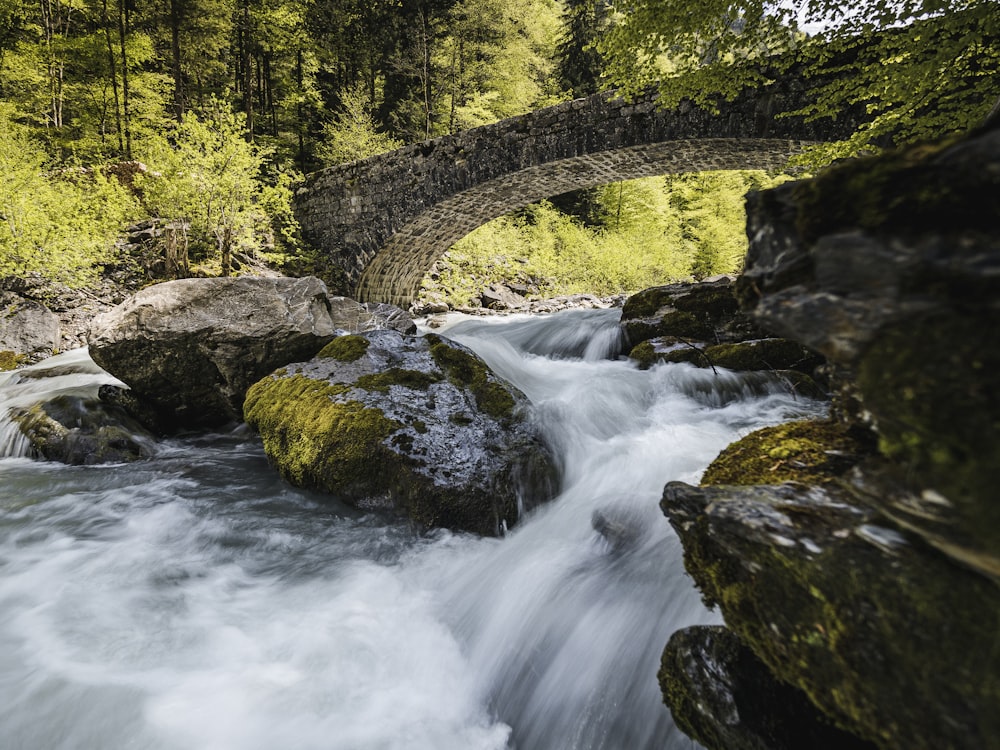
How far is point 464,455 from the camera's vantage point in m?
3.53

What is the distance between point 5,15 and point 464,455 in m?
24.1

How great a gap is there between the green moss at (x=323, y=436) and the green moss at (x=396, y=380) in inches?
7.3

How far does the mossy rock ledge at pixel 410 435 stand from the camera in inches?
134

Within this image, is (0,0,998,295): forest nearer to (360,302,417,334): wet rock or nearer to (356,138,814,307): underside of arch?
(356,138,814,307): underside of arch

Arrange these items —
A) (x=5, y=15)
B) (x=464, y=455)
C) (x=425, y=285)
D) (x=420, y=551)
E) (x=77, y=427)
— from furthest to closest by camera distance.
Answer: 1. (x=5, y=15)
2. (x=425, y=285)
3. (x=77, y=427)
4. (x=464, y=455)
5. (x=420, y=551)

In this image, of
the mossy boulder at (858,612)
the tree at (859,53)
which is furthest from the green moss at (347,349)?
the tree at (859,53)

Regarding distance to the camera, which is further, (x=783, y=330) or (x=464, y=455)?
(x=464, y=455)

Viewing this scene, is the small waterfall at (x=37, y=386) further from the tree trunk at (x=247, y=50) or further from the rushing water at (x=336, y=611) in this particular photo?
the tree trunk at (x=247, y=50)

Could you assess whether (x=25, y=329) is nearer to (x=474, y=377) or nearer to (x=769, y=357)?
(x=474, y=377)

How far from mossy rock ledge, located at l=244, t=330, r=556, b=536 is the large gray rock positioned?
82cm

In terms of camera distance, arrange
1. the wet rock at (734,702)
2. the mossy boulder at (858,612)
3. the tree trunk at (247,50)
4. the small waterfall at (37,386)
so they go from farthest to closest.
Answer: the tree trunk at (247,50)
the small waterfall at (37,386)
the wet rock at (734,702)
the mossy boulder at (858,612)

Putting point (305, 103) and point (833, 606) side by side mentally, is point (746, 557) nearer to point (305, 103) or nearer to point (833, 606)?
point (833, 606)

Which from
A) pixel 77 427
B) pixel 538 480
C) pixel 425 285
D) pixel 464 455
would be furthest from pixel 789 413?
pixel 425 285

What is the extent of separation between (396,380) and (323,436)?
2.53 ft
